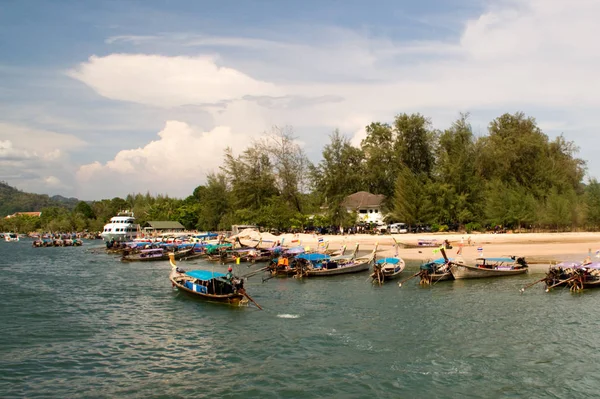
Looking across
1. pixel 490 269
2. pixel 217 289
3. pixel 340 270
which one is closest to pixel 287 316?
pixel 217 289

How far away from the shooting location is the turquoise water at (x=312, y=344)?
17938mm

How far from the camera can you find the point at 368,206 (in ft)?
298

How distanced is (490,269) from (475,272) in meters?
1.58

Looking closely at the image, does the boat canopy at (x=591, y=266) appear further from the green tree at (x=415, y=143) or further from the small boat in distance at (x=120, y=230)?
the small boat in distance at (x=120, y=230)

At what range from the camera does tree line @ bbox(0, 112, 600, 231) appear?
252ft

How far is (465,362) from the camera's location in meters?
19.9

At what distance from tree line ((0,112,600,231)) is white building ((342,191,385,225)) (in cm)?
168

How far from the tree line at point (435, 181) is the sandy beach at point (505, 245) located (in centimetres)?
723

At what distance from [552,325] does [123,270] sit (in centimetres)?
4346

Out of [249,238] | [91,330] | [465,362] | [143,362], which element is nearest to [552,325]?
[465,362]

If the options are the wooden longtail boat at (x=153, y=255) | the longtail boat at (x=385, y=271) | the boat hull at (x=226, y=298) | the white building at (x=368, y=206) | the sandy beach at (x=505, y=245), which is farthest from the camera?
the white building at (x=368, y=206)

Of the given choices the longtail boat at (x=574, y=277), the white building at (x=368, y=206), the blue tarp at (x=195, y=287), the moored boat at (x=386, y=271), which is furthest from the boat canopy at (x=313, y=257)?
the white building at (x=368, y=206)

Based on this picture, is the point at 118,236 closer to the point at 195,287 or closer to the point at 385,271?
the point at 195,287

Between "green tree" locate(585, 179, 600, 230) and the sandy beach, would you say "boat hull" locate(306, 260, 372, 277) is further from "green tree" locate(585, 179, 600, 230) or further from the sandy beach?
"green tree" locate(585, 179, 600, 230)
